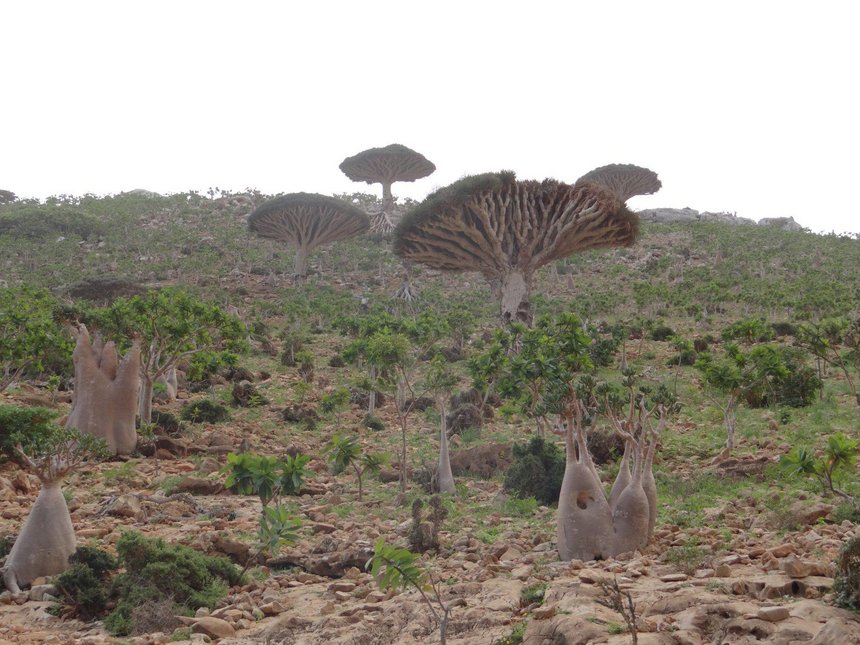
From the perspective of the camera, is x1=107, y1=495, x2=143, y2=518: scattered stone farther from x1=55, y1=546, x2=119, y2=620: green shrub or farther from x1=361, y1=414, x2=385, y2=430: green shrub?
x1=361, y1=414, x2=385, y2=430: green shrub

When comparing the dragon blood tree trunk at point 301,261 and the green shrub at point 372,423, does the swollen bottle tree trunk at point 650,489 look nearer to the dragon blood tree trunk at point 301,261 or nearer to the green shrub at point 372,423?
the green shrub at point 372,423

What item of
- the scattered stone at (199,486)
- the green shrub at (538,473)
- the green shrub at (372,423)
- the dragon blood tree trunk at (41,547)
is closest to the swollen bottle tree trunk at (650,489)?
the green shrub at (538,473)

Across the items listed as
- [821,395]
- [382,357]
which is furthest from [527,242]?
[382,357]

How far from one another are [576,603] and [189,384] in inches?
619

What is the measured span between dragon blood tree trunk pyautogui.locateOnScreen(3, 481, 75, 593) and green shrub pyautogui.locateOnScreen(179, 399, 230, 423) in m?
8.22

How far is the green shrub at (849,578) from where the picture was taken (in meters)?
3.88

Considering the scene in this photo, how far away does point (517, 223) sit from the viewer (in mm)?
22125

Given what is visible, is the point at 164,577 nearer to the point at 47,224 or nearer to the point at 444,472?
the point at 444,472

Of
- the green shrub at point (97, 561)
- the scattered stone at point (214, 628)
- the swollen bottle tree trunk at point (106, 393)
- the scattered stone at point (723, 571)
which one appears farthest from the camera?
the swollen bottle tree trunk at point (106, 393)

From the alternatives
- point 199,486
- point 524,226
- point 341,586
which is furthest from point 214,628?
point 524,226

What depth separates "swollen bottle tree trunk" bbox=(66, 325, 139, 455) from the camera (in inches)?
462

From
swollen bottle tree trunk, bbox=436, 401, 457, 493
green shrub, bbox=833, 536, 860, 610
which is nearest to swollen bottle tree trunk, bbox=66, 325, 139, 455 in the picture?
swollen bottle tree trunk, bbox=436, 401, 457, 493

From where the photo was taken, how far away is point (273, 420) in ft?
50.1

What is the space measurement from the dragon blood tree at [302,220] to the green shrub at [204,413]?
21.5 m
